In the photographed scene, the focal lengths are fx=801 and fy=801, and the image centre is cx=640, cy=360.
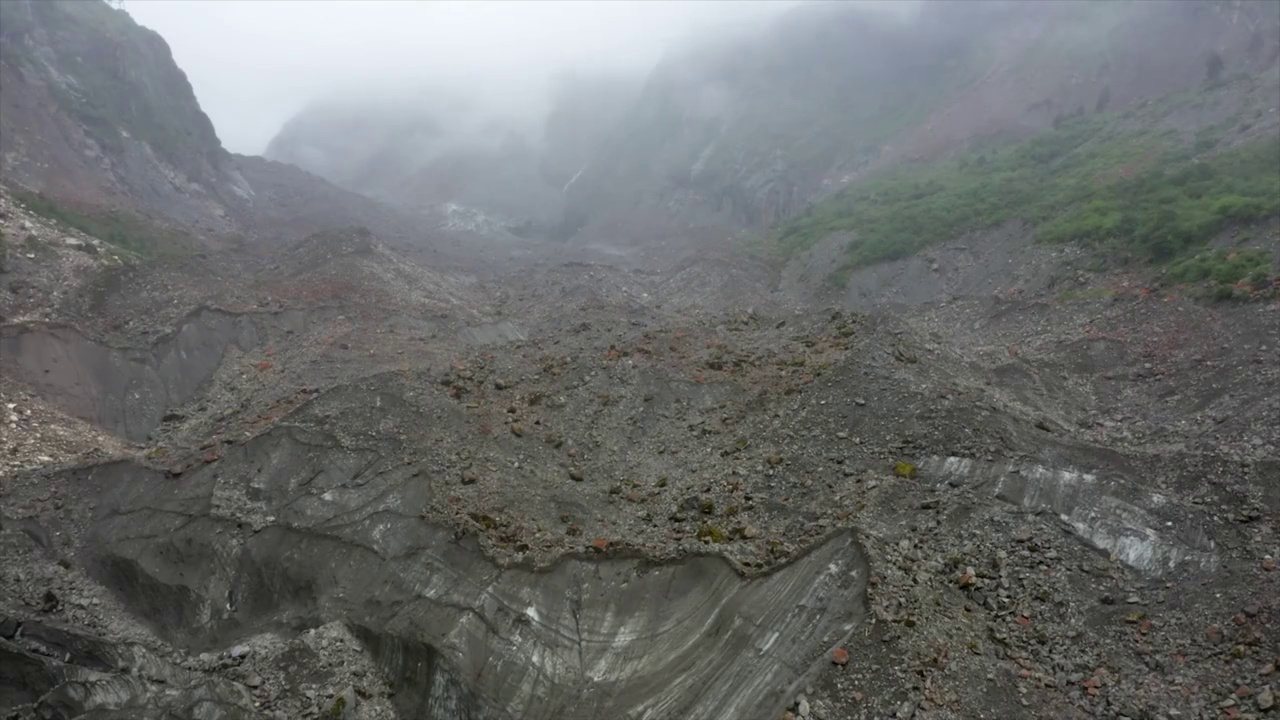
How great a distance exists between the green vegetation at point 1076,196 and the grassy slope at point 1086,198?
0.06 meters

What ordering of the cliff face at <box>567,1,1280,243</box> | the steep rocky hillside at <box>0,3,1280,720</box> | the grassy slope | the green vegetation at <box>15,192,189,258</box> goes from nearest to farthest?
the steep rocky hillside at <box>0,3,1280,720</box>, the grassy slope, the green vegetation at <box>15,192,189,258</box>, the cliff face at <box>567,1,1280,243</box>

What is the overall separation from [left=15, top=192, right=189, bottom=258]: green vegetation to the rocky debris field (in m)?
8.49

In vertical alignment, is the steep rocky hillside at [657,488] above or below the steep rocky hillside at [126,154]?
below

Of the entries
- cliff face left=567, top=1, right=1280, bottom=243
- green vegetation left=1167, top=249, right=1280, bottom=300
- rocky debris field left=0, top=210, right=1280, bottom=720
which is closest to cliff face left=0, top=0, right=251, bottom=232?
rocky debris field left=0, top=210, right=1280, bottom=720

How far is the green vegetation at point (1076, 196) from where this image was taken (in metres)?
27.6

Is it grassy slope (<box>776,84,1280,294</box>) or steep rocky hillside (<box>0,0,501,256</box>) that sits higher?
steep rocky hillside (<box>0,0,501,256</box>)

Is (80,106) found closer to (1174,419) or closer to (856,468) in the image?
(856,468)

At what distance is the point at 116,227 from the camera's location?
36750 mm

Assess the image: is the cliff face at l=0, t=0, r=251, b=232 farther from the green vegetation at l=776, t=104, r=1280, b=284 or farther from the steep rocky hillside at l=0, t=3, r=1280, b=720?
the green vegetation at l=776, t=104, r=1280, b=284

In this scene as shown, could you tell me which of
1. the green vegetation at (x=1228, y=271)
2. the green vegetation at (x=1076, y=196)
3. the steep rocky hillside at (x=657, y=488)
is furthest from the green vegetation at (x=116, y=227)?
the green vegetation at (x=1228, y=271)

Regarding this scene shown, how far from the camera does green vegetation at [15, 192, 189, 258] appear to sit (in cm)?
3288

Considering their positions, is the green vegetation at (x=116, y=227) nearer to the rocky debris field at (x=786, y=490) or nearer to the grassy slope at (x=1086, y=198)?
the rocky debris field at (x=786, y=490)

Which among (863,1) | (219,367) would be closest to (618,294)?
(219,367)

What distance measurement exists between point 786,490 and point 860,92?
71014mm
